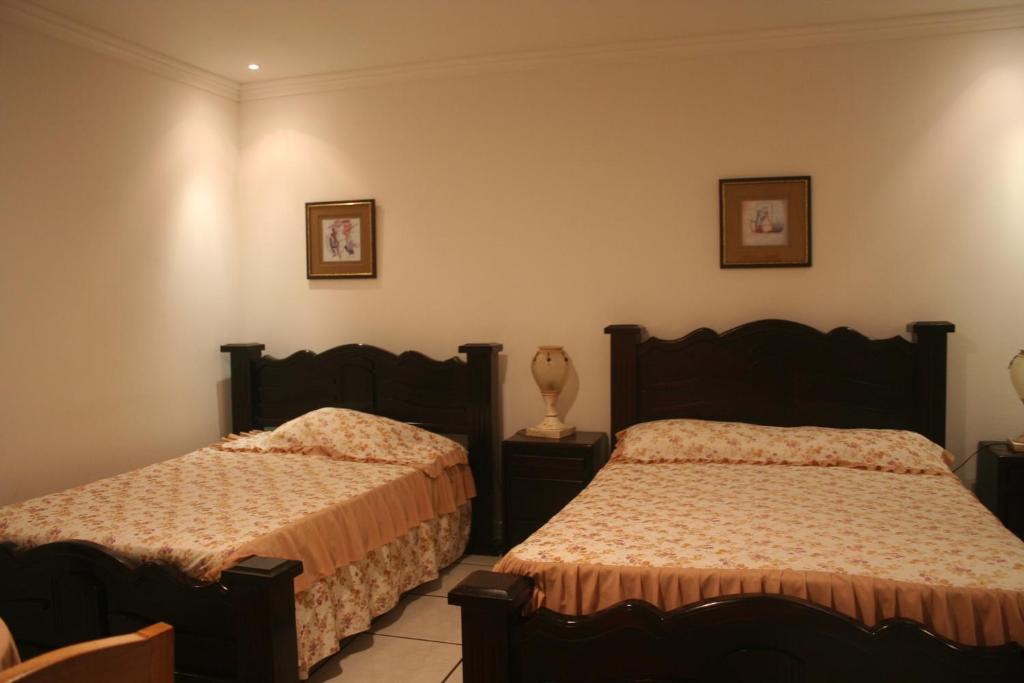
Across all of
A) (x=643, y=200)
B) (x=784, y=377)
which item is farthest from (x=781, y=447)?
(x=643, y=200)

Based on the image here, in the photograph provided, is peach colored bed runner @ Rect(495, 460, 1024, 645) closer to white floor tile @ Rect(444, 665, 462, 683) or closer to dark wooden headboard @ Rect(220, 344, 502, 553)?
white floor tile @ Rect(444, 665, 462, 683)

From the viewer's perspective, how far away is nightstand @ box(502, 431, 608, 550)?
380 cm

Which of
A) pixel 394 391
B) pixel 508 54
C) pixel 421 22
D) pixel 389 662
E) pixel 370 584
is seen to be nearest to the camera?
pixel 389 662

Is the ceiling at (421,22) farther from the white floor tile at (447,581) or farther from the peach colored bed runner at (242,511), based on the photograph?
the white floor tile at (447,581)

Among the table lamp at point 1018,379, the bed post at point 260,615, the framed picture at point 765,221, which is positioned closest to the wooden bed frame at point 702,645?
the bed post at point 260,615

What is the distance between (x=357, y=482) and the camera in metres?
3.29

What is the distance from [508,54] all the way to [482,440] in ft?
6.65

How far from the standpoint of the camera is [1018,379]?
11.0 ft

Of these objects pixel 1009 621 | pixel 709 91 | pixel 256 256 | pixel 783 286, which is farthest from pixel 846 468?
pixel 256 256

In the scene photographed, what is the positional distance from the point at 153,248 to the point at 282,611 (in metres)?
2.48

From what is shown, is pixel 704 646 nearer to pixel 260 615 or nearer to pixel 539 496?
pixel 260 615

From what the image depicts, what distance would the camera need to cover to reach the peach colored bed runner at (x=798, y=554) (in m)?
1.92

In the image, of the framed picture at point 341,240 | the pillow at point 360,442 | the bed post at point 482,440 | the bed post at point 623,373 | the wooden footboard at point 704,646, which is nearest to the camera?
the wooden footboard at point 704,646

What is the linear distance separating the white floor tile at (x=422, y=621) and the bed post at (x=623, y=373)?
46.9 inches
